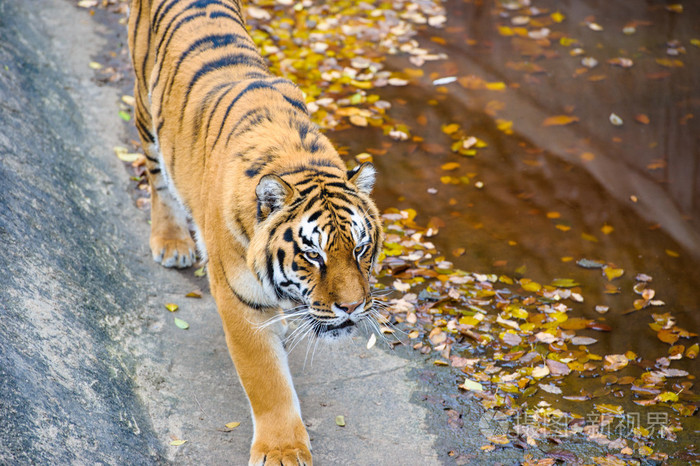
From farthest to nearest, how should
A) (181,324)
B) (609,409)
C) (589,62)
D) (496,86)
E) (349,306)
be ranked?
(589,62) → (496,86) → (181,324) → (609,409) → (349,306)

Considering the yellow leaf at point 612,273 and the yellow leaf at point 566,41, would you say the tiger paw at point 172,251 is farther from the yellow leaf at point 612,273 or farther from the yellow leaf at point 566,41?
the yellow leaf at point 566,41

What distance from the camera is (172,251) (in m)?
4.59

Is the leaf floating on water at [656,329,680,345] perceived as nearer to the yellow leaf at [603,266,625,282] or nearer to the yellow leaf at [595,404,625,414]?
the yellow leaf at [603,266,625,282]

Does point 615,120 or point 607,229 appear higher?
point 615,120

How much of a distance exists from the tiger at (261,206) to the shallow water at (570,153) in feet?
6.19

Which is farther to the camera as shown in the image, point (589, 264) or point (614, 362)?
point (589, 264)

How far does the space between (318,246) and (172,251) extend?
2.01 metres

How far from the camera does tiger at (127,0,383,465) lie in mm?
2889

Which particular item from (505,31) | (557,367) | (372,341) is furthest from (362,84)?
(557,367)

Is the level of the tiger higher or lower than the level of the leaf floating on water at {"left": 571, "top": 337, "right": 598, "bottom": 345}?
higher

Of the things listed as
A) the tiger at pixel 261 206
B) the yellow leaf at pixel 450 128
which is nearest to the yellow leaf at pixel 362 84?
the yellow leaf at pixel 450 128

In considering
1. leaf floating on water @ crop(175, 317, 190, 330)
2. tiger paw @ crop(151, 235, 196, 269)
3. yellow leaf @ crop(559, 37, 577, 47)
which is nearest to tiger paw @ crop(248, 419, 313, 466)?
leaf floating on water @ crop(175, 317, 190, 330)

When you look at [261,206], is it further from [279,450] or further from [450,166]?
[450,166]

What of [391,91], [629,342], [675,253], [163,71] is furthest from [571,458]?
[391,91]
